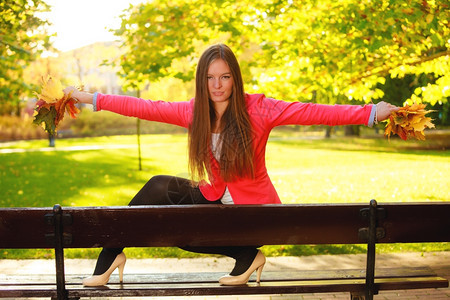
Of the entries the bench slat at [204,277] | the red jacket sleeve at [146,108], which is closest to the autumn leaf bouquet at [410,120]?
the bench slat at [204,277]

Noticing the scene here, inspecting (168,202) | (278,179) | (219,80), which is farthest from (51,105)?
(278,179)

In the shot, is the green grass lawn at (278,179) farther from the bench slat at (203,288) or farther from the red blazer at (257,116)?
the bench slat at (203,288)

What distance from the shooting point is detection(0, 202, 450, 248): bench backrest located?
300 centimetres

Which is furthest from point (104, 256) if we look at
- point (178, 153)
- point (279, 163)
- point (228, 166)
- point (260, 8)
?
point (178, 153)

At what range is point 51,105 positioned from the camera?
3.33 metres

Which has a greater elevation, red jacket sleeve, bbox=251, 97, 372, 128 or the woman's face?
the woman's face

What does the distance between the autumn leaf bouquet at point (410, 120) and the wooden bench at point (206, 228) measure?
0.47 metres

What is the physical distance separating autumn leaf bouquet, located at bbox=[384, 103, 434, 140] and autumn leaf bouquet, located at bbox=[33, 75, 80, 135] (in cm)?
200

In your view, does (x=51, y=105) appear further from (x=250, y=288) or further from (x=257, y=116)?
(x=250, y=288)

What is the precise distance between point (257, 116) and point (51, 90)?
1.29 meters

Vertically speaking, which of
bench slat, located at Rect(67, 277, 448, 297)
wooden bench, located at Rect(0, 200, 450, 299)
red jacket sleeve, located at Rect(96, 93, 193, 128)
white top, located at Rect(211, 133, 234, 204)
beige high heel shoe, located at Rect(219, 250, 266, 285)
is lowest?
bench slat, located at Rect(67, 277, 448, 297)

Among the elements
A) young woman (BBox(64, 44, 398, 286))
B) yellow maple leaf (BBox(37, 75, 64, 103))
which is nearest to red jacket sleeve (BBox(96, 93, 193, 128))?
young woman (BBox(64, 44, 398, 286))

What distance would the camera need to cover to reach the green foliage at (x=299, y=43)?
788 cm

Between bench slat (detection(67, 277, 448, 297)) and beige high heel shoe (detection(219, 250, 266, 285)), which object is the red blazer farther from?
bench slat (detection(67, 277, 448, 297))
